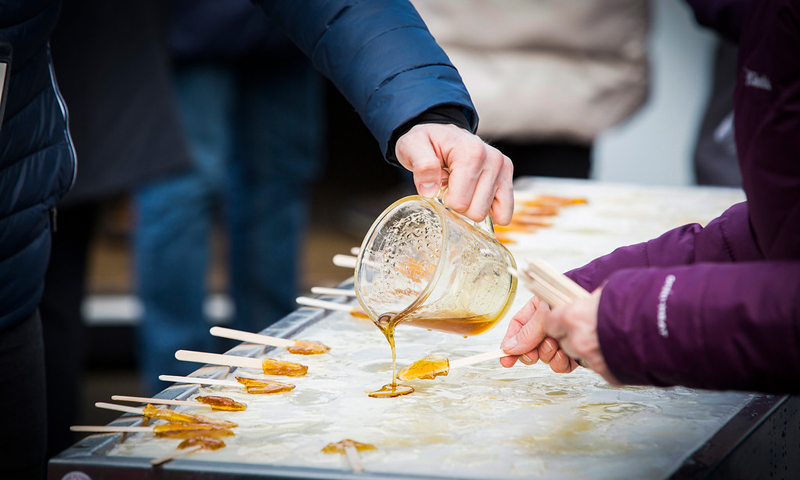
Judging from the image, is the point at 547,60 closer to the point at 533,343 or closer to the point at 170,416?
the point at 533,343

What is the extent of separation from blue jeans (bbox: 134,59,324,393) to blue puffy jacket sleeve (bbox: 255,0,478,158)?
1.55m

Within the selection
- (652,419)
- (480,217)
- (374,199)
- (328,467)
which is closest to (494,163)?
(480,217)

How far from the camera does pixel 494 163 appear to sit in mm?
1386

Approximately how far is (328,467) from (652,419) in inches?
19.3

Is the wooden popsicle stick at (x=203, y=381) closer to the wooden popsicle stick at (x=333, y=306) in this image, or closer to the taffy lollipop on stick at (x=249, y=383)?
the taffy lollipop on stick at (x=249, y=383)

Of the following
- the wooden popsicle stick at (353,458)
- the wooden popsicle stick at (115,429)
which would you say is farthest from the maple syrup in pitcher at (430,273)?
the wooden popsicle stick at (115,429)

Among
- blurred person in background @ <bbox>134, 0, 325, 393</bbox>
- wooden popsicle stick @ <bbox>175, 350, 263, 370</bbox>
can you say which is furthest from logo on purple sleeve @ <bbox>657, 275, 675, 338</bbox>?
blurred person in background @ <bbox>134, 0, 325, 393</bbox>

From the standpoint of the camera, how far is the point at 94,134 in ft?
8.71

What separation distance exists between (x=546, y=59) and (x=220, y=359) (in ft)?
7.18

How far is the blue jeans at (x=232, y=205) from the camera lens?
10.3 ft

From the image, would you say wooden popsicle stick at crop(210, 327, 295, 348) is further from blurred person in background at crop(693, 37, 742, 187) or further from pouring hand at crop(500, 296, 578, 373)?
blurred person in background at crop(693, 37, 742, 187)

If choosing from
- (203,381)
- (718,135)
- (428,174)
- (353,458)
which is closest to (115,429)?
(203,381)

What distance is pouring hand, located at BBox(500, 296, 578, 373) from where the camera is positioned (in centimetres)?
132

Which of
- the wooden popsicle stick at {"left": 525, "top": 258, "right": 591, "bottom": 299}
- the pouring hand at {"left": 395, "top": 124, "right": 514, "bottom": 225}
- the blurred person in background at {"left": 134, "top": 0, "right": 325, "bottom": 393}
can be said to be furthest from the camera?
the blurred person in background at {"left": 134, "top": 0, "right": 325, "bottom": 393}
